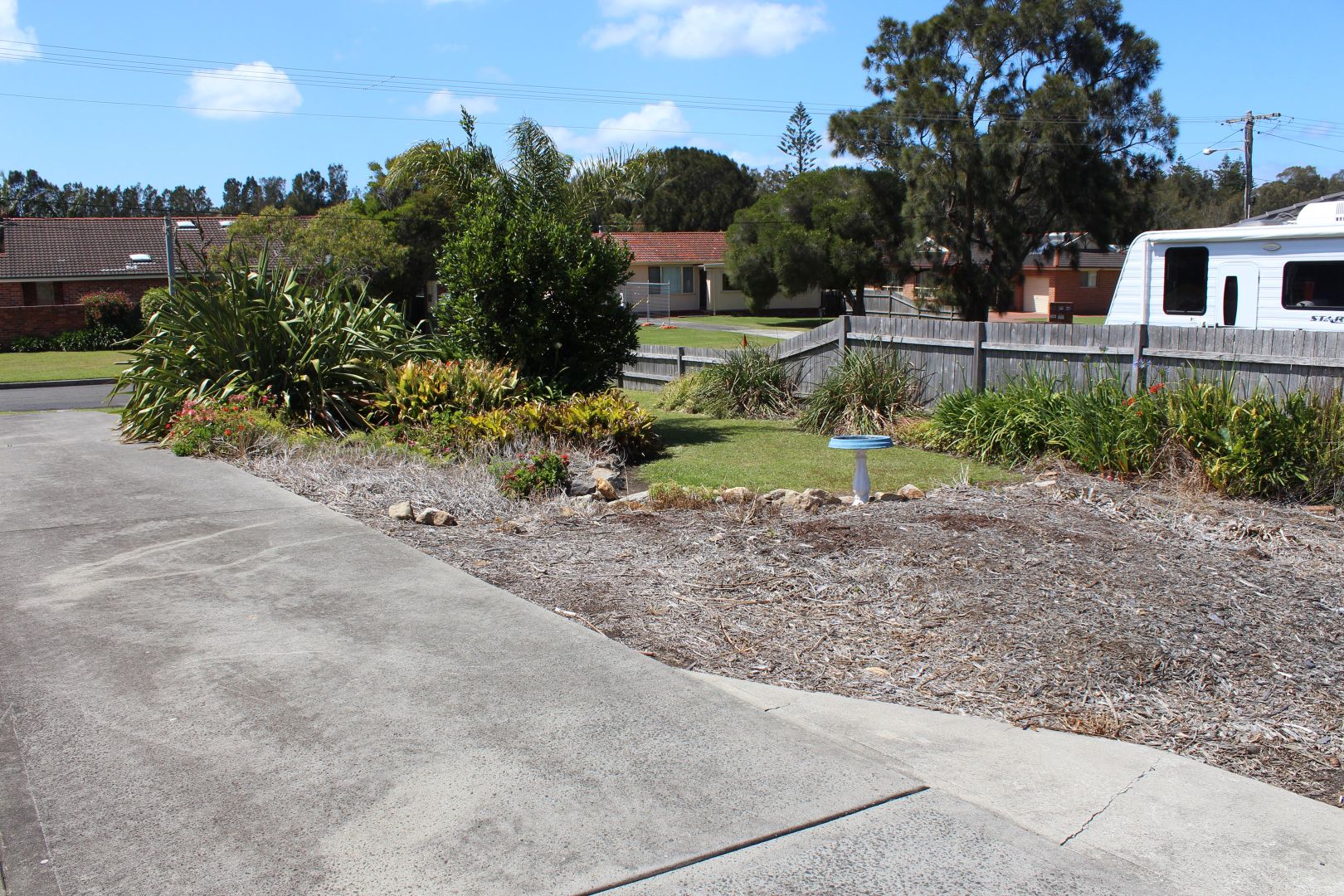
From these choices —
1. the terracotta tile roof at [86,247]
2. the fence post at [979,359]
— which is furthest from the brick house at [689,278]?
the fence post at [979,359]

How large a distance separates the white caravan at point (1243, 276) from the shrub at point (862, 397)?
2986 mm

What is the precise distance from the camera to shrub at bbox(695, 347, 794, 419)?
57.8ft

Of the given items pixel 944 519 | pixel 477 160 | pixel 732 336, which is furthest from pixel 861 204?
pixel 944 519

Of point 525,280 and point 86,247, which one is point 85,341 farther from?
point 525,280

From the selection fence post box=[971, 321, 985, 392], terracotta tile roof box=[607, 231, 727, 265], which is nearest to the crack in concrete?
fence post box=[971, 321, 985, 392]

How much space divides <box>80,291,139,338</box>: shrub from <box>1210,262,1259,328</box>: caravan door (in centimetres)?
3665

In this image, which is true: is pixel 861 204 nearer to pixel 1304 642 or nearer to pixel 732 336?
pixel 732 336

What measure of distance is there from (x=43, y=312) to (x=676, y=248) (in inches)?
1216

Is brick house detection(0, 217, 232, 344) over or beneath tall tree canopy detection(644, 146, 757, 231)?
beneath

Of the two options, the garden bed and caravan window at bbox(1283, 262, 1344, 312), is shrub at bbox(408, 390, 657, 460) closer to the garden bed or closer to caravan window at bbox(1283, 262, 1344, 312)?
the garden bed

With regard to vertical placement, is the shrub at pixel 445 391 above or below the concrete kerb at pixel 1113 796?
above

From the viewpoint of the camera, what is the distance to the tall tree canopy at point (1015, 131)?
39.6m

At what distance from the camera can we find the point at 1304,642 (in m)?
5.79

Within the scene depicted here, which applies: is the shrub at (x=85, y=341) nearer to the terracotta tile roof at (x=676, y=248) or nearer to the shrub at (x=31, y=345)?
the shrub at (x=31, y=345)
